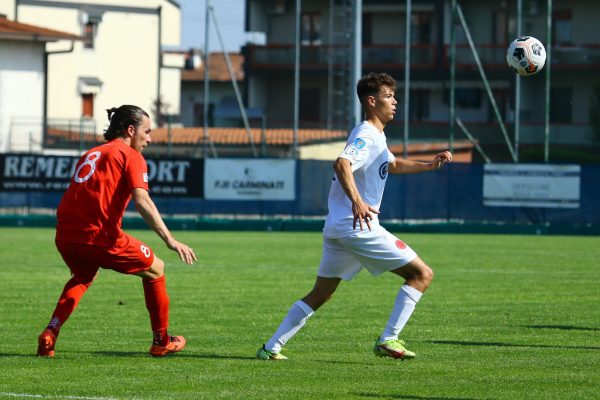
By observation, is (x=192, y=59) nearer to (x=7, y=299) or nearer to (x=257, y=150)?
(x=257, y=150)

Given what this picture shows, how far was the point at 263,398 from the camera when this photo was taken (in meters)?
7.98

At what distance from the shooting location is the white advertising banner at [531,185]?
107ft

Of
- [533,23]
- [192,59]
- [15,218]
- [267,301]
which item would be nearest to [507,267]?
[267,301]

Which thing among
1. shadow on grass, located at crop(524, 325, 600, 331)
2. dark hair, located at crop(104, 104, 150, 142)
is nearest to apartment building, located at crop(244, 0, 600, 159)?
shadow on grass, located at crop(524, 325, 600, 331)

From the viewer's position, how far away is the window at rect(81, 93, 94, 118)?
60784 millimetres

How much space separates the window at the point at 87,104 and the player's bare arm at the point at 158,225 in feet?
170

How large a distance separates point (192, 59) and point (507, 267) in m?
54.5

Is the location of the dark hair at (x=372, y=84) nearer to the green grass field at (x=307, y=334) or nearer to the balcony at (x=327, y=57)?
the green grass field at (x=307, y=334)

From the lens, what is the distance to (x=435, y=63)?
58.7 m

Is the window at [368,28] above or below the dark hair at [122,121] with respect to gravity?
above

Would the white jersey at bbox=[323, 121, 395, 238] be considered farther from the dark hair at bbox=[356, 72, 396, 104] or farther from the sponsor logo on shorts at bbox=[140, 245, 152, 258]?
the sponsor logo on shorts at bbox=[140, 245, 152, 258]

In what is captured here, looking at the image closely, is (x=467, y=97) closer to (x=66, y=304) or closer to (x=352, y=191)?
(x=66, y=304)

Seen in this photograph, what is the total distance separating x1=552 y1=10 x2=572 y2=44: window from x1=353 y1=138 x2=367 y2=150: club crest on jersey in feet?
159

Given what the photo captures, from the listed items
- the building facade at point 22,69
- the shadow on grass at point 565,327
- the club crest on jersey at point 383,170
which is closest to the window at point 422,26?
the building facade at point 22,69
